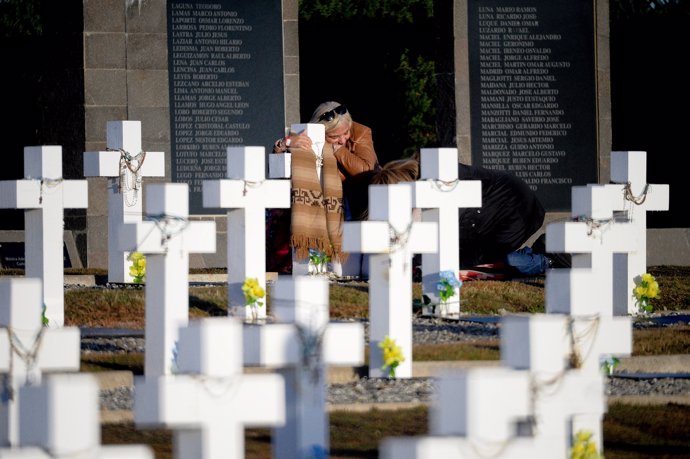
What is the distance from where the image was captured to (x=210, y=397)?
441 centimetres

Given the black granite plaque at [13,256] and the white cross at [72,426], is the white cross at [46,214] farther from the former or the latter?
the white cross at [72,426]

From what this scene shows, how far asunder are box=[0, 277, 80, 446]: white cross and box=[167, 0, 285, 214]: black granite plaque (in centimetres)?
1084

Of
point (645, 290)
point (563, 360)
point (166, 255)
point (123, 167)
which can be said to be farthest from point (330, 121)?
point (563, 360)

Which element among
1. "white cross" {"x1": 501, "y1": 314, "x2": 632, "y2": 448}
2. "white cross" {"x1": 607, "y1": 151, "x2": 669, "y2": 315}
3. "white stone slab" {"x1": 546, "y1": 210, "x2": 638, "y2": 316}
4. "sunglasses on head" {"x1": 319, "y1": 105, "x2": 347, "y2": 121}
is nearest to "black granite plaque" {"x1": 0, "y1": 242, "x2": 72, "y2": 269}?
"sunglasses on head" {"x1": 319, "y1": 105, "x2": 347, "y2": 121}

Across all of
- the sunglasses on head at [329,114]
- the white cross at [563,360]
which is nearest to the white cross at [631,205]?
the sunglasses on head at [329,114]

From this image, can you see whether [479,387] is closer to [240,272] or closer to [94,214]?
[240,272]

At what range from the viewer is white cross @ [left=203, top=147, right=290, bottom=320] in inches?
400

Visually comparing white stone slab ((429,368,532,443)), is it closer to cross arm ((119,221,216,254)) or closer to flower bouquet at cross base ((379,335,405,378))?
cross arm ((119,221,216,254))

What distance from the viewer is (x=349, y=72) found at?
20.2 m

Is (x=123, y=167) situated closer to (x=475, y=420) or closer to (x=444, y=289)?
(x=444, y=289)

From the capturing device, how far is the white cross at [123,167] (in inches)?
472

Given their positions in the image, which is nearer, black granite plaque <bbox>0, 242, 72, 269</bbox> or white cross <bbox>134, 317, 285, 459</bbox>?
white cross <bbox>134, 317, 285, 459</bbox>

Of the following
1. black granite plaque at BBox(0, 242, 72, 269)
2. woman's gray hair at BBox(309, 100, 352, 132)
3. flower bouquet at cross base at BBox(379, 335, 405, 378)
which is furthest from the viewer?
black granite plaque at BBox(0, 242, 72, 269)

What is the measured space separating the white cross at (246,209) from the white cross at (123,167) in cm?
184
